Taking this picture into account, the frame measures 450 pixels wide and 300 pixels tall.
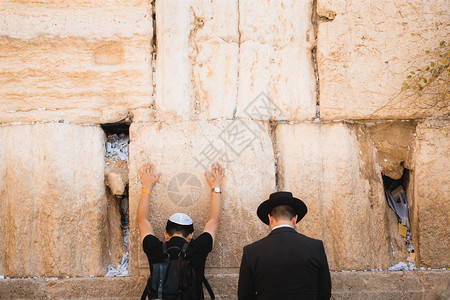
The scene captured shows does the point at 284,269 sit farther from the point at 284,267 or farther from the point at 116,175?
the point at 116,175

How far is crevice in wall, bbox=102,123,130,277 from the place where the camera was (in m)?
3.99

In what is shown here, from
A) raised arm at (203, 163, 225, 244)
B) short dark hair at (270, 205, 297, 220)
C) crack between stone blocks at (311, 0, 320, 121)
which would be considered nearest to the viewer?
short dark hair at (270, 205, 297, 220)

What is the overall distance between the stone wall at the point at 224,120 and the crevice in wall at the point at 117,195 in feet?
0.10

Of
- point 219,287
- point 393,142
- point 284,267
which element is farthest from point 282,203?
point 393,142

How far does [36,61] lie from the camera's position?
158 inches

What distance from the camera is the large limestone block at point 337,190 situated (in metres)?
3.87

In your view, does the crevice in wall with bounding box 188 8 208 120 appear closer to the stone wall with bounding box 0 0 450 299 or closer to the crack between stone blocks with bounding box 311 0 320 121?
the stone wall with bounding box 0 0 450 299

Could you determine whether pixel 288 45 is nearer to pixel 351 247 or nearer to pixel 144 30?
pixel 144 30

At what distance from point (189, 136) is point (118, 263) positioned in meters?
1.44

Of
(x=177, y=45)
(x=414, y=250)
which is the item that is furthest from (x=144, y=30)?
(x=414, y=250)

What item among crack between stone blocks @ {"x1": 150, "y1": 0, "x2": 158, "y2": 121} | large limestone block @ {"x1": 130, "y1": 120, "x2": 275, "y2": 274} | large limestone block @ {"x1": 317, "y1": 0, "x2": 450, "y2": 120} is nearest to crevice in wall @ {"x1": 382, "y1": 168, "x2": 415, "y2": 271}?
large limestone block @ {"x1": 317, "y1": 0, "x2": 450, "y2": 120}

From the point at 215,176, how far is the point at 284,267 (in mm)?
1327

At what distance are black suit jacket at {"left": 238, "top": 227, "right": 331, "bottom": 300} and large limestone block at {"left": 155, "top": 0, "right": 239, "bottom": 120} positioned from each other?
5.19 ft

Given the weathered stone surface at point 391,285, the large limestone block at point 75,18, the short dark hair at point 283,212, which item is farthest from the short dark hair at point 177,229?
the large limestone block at point 75,18
